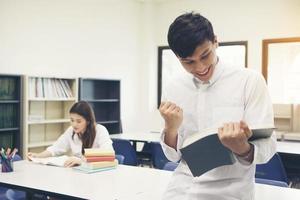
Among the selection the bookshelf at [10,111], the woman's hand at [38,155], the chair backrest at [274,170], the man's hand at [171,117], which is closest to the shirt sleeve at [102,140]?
the woman's hand at [38,155]

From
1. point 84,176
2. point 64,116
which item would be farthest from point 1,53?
point 84,176

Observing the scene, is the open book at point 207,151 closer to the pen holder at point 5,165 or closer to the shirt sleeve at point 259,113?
the shirt sleeve at point 259,113

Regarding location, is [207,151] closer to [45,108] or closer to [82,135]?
[82,135]

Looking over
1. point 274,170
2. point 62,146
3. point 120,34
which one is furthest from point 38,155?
point 120,34

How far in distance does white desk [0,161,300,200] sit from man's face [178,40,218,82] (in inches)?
36.8

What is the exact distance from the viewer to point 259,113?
3.99ft

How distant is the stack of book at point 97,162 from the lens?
9.04 ft

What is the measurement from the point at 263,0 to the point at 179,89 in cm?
513

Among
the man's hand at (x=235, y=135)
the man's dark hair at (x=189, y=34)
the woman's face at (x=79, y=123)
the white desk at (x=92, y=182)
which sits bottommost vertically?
the white desk at (x=92, y=182)

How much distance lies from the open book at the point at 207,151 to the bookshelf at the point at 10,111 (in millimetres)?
3802

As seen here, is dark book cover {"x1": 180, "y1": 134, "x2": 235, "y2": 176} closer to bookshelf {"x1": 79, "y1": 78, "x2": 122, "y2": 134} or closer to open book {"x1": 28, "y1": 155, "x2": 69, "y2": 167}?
open book {"x1": 28, "y1": 155, "x2": 69, "y2": 167}

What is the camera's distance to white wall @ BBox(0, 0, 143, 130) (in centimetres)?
503

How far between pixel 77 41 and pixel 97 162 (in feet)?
11.3

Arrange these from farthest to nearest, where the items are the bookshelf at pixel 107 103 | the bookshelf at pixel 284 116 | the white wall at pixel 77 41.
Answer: the bookshelf at pixel 107 103
the bookshelf at pixel 284 116
the white wall at pixel 77 41
